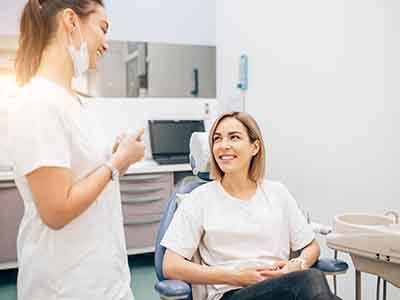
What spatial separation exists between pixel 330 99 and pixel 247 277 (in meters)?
1.27

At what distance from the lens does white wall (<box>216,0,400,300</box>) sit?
221cm

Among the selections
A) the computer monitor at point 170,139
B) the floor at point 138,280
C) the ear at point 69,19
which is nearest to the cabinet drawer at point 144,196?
the computer monitor at point 170,139

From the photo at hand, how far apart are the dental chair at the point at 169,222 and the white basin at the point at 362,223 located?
0.12 m

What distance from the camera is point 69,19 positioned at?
1.12 meters

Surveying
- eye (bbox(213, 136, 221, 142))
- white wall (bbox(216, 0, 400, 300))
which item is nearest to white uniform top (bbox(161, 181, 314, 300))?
eye (bbox(213, 136, 221, 142))

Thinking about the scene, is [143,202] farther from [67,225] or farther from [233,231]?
[67,225]

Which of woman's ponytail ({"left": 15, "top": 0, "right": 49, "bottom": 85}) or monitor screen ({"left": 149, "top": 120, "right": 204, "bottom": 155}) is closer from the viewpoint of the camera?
woman's ponytail ({"left": 15, "top": 0, "right": 49, "bottom": 85})

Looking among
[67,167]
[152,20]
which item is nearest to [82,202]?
[67,167]

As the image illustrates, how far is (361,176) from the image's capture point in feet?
7.72

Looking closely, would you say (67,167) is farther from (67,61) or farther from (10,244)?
(10,244)

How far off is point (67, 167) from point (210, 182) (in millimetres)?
1068

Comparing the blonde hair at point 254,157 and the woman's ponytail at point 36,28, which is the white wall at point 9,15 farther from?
the woman's ponytail at point 36,28

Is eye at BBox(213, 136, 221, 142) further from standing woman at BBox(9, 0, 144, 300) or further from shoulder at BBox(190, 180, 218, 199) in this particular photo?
standing woman at BBox(9, 0, 144, 300)

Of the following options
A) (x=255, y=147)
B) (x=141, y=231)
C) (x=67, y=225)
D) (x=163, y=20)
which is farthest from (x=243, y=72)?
(x=67, y=225)
